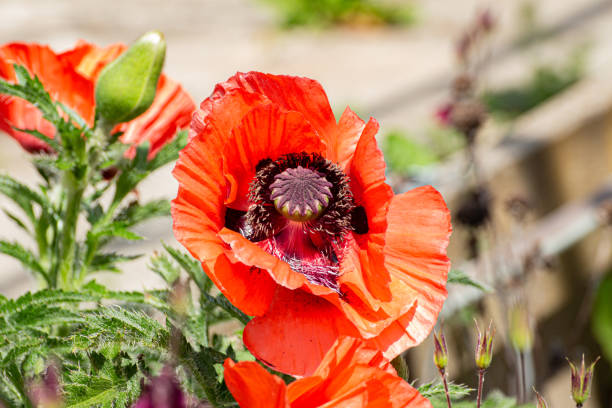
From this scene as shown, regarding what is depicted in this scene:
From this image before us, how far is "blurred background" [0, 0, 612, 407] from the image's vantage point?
65.5 inches

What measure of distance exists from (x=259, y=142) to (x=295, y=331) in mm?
151

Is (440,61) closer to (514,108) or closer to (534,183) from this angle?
(514,108)

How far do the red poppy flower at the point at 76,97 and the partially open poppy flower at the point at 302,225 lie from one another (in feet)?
0.52

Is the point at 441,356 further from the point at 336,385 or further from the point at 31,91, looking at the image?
the point at 31,91

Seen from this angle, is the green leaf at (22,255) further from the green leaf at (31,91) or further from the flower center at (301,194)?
the flower center at (301,194)

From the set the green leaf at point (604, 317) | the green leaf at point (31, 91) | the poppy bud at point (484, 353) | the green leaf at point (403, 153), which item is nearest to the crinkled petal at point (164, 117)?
the green leaf at point (31, 91)

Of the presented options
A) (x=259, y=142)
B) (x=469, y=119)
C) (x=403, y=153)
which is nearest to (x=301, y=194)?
(x=259, y=142)

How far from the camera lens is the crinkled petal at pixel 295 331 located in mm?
530

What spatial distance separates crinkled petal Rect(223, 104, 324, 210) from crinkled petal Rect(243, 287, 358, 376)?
0.09 metres

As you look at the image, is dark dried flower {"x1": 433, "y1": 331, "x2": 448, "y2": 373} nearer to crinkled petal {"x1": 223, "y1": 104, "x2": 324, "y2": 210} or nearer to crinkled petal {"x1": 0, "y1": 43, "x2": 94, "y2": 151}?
crinkled petal {"x1": 223, "y1": 104, "x2": 324, "y2": 210}

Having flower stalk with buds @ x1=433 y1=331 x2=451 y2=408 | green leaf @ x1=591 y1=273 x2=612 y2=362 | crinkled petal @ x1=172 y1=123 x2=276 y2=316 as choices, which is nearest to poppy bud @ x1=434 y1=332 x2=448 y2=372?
flower stalk with buds @ x1=433 y1=331 x2=451 y2=408

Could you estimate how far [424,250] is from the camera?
1.93 feet

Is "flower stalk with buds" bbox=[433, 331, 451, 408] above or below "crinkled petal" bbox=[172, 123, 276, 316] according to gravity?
below

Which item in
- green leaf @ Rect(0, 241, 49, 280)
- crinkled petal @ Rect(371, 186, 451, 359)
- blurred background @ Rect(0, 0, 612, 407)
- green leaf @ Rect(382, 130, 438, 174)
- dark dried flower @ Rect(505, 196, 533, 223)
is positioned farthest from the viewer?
green leaf @ Rect(382, 130, 438, 174)
